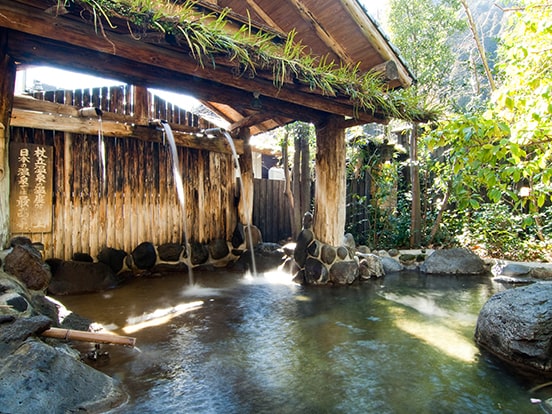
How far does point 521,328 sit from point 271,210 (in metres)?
7.50

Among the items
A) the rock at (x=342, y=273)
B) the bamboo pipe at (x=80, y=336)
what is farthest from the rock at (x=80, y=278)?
the rock at (x=342, y=273)

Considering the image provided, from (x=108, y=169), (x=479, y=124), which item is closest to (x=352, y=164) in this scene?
(x=108, y=169)

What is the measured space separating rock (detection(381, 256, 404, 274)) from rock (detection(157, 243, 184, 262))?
4201 millimetres

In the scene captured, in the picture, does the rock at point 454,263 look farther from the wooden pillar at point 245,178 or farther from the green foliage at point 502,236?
the wooden pillar at point 245,178

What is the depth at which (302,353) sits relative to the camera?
132 inches

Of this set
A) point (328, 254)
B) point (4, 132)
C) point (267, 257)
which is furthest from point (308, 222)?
point (4, 132)

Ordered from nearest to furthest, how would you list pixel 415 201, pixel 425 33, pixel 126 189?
pixel 126 189, pixel 415 201, pixel 425 33

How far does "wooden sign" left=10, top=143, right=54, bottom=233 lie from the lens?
17.2 feet

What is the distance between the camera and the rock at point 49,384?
2149mm

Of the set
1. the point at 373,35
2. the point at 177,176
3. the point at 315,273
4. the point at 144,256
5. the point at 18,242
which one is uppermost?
the point at 373,35

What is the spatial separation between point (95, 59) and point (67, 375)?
10.9 feet

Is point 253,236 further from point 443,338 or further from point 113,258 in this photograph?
point 443,338

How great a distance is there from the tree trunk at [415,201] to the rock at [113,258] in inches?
259

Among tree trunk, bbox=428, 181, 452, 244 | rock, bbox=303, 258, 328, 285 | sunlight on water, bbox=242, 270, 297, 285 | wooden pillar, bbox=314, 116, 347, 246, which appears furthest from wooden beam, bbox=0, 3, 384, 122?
tree trunk, bbox=428, 181, 452, 244
